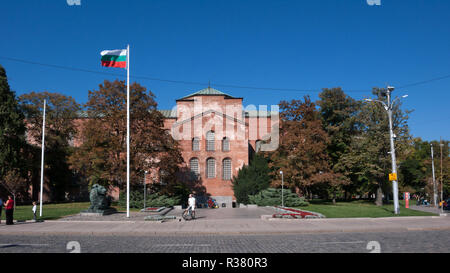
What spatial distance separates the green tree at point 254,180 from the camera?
4484 cm

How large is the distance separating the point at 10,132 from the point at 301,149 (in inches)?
1467

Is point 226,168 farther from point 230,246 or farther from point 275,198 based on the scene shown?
point 230,246

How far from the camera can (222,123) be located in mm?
53219

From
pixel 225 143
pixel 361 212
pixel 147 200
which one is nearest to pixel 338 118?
pixel 225 143

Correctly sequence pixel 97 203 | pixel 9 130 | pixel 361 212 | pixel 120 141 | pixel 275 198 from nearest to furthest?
pixel 97 203
pixel 361 212
pixel 120 141
pixel 275 198
pixel 9 130

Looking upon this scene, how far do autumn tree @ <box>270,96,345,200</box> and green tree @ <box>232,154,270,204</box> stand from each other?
3114 mm

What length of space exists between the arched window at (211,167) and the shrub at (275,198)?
10.9 metres

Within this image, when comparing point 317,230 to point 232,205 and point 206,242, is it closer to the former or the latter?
point 206,242

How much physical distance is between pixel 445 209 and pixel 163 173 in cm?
2972

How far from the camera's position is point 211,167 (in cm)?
5328

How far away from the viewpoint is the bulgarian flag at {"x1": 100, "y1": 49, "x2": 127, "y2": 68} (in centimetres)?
2428

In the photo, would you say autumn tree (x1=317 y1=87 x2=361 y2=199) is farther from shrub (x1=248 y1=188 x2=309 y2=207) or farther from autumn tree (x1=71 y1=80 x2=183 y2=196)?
autumn tree (x1=71 y1=80 x2=183 y2=196)

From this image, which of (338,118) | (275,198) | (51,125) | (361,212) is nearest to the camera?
(361,212)
